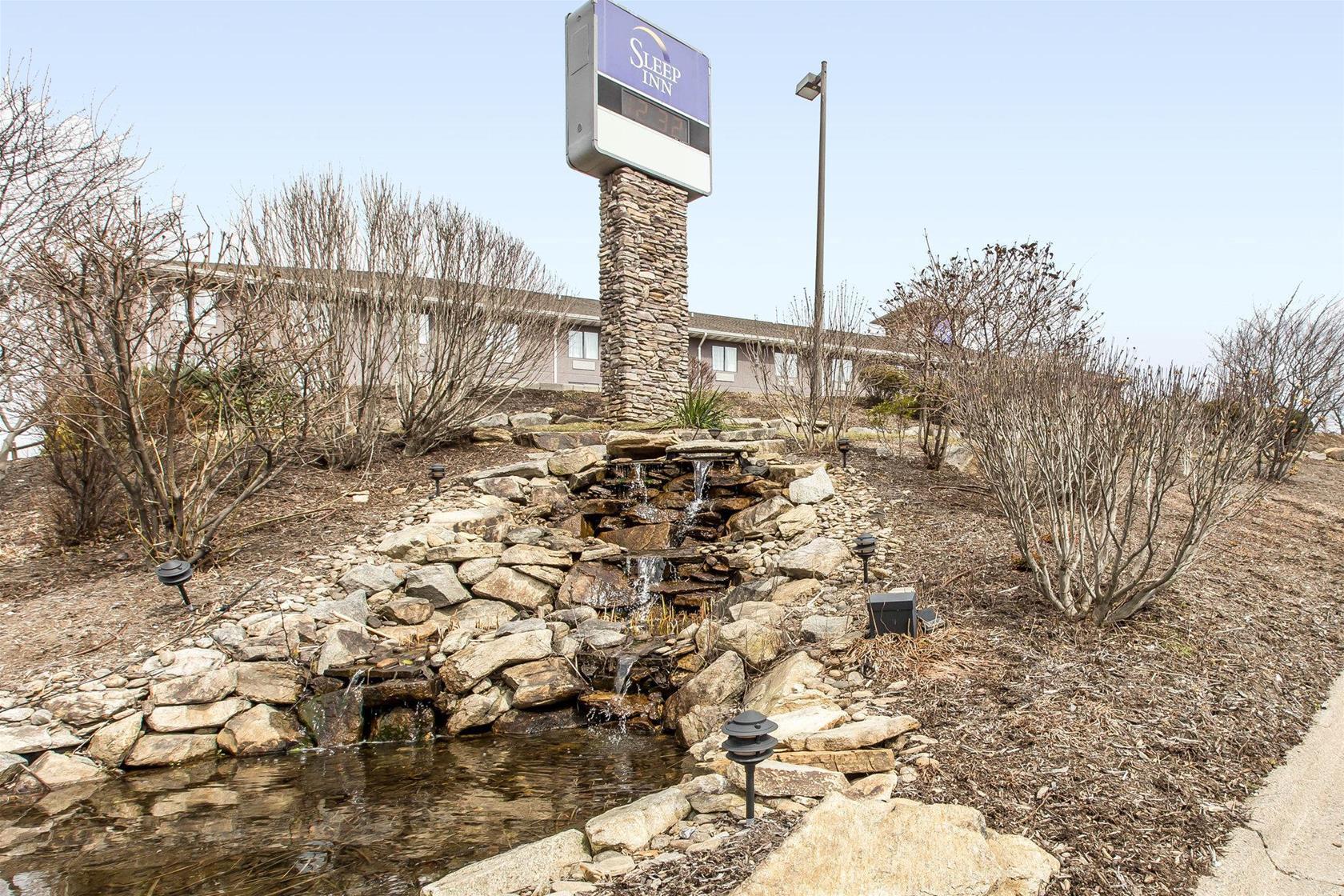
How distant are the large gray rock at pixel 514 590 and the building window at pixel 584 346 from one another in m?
13.5

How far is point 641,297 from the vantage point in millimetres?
12719

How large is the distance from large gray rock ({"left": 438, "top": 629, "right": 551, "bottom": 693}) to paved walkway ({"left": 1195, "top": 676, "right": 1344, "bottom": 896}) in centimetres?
463

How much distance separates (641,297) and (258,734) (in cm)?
901

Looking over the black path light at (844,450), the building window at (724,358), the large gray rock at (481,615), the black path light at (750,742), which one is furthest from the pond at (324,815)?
the building window at (724,358)

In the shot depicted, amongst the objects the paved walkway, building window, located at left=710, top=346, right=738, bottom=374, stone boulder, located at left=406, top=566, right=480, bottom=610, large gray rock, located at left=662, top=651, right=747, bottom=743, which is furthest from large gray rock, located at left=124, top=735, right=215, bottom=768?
building window, located at left=710, top=346, right=738, bottom=374

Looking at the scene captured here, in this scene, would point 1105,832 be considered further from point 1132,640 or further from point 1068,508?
point 1068,508

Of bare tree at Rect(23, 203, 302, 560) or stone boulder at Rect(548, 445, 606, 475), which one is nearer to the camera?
bare tree at Rect(23, 203, 302, 560)

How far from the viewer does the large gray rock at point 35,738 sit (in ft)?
16.3

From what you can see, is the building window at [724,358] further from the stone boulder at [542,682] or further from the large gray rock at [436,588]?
the stone boulder at [542,682]

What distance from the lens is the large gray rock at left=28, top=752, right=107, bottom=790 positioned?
484cm

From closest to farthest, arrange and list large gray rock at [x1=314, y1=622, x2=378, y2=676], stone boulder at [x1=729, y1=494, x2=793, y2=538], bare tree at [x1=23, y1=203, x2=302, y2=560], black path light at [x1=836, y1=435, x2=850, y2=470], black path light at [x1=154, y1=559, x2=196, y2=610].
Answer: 1. black path light at [x1=154, y1=559, x2=196, y2=610]
2. large gray rock at [x1=314, y1=622, x2=378, y2=676]
3. bare tree at [x1=23, y1=203, x2=302, y2=560]
4. stone boulder at [x1=729, y1=494, x2=793, y2=538]
5. black path light at [x1=836, y1=435, x2=850, y2=470]

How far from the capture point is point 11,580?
279 inches

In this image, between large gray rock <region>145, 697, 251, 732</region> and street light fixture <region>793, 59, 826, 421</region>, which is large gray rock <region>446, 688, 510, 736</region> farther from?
street light fixture <region>793, 59, 826, 421</region>

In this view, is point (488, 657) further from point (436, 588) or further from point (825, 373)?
point (825, 373)
